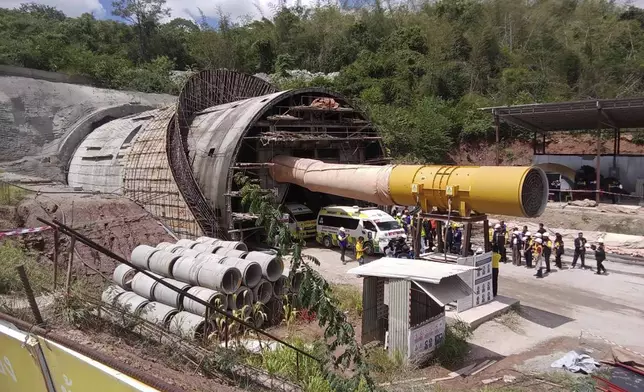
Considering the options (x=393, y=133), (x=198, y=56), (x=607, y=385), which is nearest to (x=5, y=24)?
(x=198, y=56)

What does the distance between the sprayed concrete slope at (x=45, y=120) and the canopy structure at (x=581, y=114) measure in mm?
19896

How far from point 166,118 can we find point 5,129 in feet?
32.5

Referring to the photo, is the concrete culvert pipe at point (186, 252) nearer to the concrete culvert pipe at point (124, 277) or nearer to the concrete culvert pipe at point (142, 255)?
the concrete culvert pipe at point (142, 255)

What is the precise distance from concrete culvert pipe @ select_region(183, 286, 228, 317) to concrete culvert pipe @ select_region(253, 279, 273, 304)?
0.83m

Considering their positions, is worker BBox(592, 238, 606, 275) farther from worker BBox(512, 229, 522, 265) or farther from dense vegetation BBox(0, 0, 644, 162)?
Answer: dense vegetation BBox(0, 0, 644, 162)

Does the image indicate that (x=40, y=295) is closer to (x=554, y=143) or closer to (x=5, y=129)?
(x=5, y=129)

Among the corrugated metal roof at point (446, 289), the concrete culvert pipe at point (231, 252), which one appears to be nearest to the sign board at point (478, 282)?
the corrugated metal roof at point (446, 289)

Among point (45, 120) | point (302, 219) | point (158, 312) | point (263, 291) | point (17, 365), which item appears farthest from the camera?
point (45, 120)

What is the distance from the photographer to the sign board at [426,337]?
8586mm

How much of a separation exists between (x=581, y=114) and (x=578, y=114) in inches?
5.1

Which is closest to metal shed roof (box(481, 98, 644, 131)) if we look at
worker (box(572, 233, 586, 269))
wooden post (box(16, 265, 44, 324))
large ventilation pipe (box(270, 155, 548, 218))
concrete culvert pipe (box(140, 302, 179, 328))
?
worker (box(572, 233, 586, 269))

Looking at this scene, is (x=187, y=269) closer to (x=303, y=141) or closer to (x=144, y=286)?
(x=144, y=286)

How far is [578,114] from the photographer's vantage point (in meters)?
22.8

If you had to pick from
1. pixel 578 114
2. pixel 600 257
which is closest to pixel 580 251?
pixel 600 257
